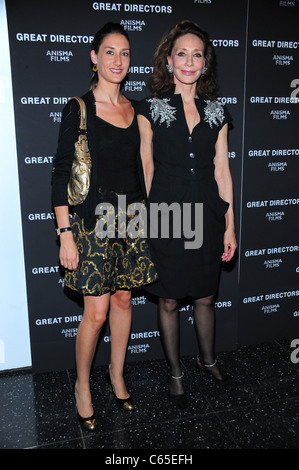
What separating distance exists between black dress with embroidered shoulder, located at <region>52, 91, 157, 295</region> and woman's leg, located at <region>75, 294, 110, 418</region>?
0.28ft

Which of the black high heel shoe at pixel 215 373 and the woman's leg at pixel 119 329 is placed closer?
the woman's leg at pixel 119 329

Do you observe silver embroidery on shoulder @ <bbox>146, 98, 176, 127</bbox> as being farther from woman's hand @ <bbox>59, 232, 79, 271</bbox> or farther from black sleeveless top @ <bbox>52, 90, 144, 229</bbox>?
woman's hand @ <bbox>59, 232, 79, 271</bbox>

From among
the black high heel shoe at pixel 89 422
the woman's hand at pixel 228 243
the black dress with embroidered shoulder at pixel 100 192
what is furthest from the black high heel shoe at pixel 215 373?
the black dress with embroidered shoulder at pixel 100 192

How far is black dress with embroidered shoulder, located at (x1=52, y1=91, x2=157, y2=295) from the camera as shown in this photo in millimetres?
2137

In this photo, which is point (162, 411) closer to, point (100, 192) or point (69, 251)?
point (69, 251)

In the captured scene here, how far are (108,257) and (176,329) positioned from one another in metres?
0.67

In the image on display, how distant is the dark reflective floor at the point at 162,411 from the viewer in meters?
2.29

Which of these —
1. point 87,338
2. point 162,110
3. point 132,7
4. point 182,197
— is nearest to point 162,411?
point 87,338

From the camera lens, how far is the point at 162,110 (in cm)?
237

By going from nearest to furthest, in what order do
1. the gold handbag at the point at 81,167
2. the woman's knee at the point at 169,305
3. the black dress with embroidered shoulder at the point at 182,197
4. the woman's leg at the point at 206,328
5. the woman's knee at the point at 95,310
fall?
the gold handbag at the point at 81,167, the woman's knee at the point at 95,310, the black dress with embroidered shoulder at the point at 182,197, the woman's knee at the point at 169,305, the woman's leg at the point at 206,328

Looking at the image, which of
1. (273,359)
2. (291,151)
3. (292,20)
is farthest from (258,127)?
(273,359)

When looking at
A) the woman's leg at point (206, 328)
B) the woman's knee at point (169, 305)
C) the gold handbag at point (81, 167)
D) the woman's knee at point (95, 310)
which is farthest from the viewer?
the woman's leg at point (206, 328)

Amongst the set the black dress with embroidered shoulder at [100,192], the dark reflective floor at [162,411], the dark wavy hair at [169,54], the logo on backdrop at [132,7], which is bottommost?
the dark reflective floor at [162,411]

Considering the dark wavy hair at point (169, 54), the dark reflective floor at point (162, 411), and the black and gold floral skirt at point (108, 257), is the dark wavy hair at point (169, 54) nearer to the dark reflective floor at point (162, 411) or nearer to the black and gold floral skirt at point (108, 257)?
the black and gold floral skirt at point (108, 257)
